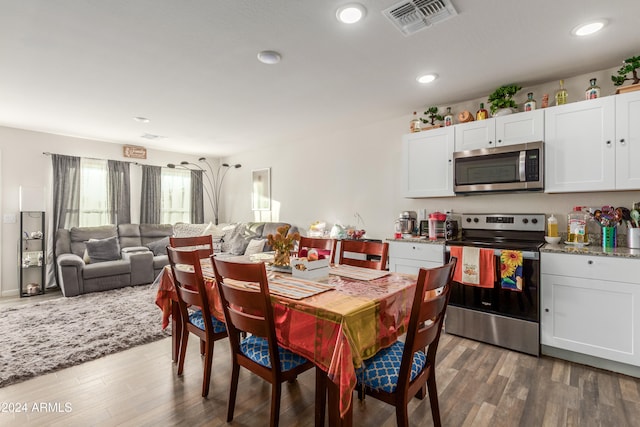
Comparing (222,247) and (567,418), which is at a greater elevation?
(222,247)

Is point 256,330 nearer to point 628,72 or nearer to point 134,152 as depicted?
point 628,72

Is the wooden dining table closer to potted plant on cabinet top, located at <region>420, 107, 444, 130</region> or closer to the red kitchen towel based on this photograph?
the red kitchen towel

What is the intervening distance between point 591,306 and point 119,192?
647 centimetres

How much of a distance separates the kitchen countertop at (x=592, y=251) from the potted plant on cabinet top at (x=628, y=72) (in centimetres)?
123

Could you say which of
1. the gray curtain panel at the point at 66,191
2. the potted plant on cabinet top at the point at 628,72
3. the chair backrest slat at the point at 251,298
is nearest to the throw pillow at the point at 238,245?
the gray curtain panel at the point at 66,191

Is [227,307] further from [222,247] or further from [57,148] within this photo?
[57,148]

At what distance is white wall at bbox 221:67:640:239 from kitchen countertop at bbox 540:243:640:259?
16.3 inches

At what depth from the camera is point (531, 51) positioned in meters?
2.36

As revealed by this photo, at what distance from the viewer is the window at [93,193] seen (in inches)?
202

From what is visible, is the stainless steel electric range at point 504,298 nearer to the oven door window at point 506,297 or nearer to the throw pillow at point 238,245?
the oven door window at point 506,297

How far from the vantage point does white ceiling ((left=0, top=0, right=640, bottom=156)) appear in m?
1.90

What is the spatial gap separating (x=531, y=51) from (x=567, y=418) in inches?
97.8

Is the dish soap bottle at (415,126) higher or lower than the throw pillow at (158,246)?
higher

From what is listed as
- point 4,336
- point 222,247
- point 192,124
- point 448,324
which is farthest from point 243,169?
point 448,324
